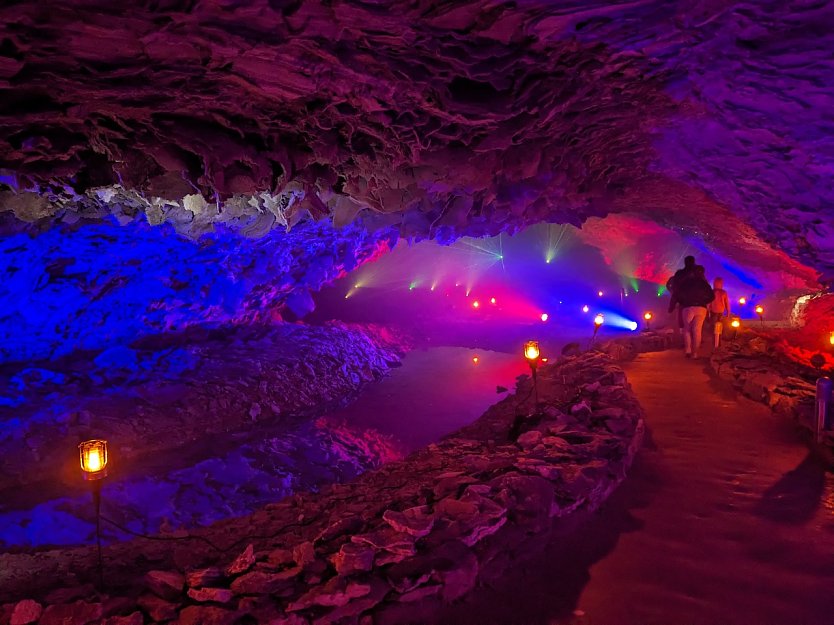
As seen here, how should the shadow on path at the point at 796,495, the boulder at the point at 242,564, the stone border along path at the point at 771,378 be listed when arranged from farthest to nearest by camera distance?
the stone border along path at the point at 771,378 < the shadow on path at the point at 796,495 < the boulder at the point at 242,564

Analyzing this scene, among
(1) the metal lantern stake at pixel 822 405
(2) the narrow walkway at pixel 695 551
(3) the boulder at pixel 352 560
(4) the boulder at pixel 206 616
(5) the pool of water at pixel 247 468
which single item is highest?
(1) the metal lantern stake at pixel 822 405

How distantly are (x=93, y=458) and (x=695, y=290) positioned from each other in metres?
8.86

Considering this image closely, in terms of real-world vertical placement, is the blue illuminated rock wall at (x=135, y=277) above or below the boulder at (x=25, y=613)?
above

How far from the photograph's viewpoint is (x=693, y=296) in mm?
8672

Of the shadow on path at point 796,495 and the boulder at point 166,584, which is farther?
the shadow on path at point 796,495

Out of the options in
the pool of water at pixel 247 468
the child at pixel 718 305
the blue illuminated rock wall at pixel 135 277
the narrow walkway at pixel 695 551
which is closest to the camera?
the narrow walkway at pixel 695 551

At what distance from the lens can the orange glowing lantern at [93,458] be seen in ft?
12.7

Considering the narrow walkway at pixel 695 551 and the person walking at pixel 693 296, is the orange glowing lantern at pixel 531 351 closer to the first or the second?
the narrow walkway at pixel 695 551

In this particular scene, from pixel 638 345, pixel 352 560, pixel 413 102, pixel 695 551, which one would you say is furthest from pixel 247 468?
pixel 638 345

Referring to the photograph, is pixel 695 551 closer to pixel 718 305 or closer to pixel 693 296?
pixel 693 296

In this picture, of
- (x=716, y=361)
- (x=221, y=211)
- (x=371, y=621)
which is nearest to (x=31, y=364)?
(x=221, y=211)

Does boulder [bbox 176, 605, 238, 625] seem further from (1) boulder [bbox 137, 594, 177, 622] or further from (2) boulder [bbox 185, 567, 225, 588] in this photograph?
(2) boulder [bbox 185, 567, 225, 588]

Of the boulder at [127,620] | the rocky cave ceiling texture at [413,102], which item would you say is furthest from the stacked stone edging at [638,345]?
the boulder at [127,620]

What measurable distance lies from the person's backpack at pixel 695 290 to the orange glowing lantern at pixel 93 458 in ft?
28.6
